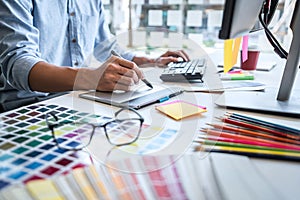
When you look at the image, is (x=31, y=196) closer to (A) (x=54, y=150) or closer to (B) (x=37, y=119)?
(A) (x=54, y=150)

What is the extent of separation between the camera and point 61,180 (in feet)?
1.35

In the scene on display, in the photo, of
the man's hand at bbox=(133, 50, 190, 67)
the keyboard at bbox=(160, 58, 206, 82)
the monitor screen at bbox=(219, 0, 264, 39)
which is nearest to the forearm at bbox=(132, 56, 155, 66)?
the man's hand at bbox=(133, 50, 190, 67)

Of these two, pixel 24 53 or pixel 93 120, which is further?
pixel 24 53

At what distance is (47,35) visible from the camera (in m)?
1.06

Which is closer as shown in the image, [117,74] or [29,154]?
[29,154]

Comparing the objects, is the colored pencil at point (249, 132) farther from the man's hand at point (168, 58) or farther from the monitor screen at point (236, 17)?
the man's hand at point (168, 58)

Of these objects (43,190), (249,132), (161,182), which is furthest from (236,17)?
Result: (43,190)

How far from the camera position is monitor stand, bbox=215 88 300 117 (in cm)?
69

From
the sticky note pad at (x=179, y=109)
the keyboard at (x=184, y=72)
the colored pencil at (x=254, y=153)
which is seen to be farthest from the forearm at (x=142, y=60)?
the colored pencil at (x=254, y=153)

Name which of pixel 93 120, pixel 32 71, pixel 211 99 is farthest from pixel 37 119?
pixel 211 99

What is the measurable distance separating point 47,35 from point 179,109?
0.63 meters

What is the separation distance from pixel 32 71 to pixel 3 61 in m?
0.12

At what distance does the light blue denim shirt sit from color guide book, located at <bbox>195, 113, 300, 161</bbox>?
47 centimetres

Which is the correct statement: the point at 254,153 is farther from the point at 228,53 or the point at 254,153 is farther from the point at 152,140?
the point at 228,53
